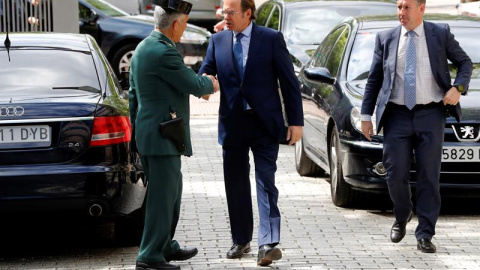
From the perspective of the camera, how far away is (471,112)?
8.97 m

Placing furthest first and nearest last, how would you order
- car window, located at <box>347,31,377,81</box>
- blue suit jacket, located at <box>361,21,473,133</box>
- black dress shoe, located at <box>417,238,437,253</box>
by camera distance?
car window, located at <box>347,31,377,81</box>
blue suit jacket, located at <box>361,21,473,133</box>
black dress shoe, located at <box>417,238,437,253</box>

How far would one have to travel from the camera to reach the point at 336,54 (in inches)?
411

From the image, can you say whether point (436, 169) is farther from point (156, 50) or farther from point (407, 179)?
point (156, 50)

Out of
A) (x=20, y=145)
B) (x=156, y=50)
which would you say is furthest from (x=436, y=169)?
(x=20, y=145)

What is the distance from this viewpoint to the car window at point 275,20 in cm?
1503

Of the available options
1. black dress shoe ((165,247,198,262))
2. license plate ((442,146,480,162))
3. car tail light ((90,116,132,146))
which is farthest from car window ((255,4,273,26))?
black dress shoe ((165,247,198,262))

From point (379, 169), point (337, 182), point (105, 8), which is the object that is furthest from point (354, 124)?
point (105, 8)

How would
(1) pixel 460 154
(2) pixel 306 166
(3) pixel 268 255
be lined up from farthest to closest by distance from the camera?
(2) pixel 306 166, (1) pixel 460 154, (3) pixel 268 255

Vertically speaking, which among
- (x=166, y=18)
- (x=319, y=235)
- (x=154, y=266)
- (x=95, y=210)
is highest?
(x=166, y=18)

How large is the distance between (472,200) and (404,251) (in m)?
2.29

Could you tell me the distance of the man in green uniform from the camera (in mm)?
6855

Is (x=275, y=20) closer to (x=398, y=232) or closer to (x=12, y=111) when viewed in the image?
(x=398, y=232)

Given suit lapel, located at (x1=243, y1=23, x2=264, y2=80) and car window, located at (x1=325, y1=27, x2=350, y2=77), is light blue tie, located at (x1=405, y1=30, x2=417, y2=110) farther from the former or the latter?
car window, located at (x1=325, y1=27, x2=350, y2=77)

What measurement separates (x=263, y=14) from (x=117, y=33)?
4.29 m
